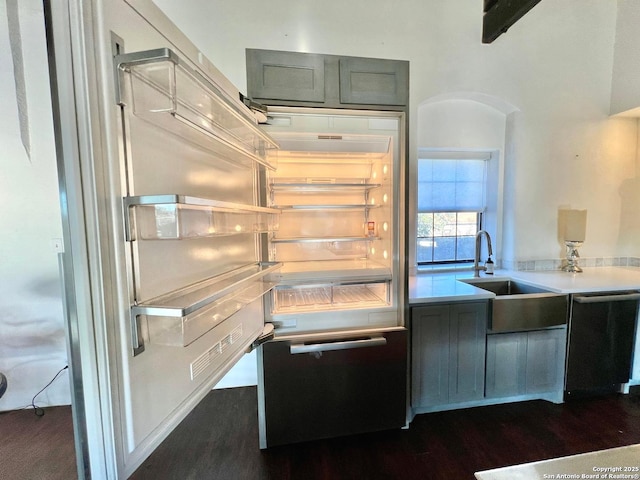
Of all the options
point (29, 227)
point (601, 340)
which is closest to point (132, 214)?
point (29, 227)

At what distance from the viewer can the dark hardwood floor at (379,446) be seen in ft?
4.04

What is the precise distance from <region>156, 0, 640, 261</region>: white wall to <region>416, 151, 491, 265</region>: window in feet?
0.82

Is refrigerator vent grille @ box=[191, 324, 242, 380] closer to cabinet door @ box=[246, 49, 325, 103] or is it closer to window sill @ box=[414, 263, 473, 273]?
Answer: cabinet door @ box=[246, 49, 325, 103]

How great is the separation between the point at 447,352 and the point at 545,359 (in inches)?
29.5

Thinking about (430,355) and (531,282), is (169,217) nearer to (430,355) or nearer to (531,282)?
(430,355)

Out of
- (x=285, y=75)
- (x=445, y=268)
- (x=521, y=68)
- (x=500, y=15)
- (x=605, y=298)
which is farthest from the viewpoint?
(x=445, y=268)

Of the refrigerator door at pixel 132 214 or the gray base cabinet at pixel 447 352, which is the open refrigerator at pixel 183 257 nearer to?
the refrigerator door at pixel 132 214

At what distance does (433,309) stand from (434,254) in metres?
1.00

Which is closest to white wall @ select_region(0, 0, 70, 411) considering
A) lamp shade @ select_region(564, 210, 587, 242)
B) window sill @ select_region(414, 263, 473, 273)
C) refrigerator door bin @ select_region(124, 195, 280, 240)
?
refrigerator door bin @ select_region(124, 195, 280, 240)

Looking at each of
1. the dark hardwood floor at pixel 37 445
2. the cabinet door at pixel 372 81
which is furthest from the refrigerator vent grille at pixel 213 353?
the cabinet door at pixel 372 81

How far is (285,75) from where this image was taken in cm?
132

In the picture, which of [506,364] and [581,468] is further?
[506,364]

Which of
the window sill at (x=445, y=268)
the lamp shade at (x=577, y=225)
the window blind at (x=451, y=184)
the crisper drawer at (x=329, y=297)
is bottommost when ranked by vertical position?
the crisper drawer at (x=329, y=297)

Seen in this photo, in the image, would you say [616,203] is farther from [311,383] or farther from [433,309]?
[311,383]
